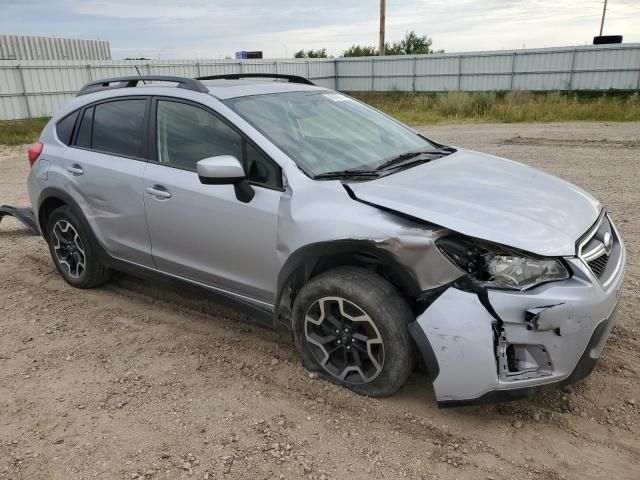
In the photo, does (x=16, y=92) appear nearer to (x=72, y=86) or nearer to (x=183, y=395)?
(x=72, y=86)

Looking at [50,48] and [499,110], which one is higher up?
[50,48]

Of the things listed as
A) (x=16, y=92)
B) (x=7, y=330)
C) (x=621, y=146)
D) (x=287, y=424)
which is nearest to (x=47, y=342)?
(x=7, y=330)

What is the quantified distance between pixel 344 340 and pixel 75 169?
2748mm

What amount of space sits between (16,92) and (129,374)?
2078 centimetres

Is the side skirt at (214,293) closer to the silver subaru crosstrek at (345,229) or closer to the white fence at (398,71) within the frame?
the silver subaru crosstrek at (345,229)

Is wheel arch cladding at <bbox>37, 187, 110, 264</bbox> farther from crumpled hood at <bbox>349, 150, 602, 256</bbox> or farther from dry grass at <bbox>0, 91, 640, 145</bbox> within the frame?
dry grass at <bbox>0, 91, 640, 145</bbox>

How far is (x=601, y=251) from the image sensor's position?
2.87 meters

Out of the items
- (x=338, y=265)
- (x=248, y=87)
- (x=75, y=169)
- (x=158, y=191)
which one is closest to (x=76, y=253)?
(x=75, y=169)

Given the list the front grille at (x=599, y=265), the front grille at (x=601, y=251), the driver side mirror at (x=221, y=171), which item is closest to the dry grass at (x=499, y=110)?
the front grille at (x=601, y=251)

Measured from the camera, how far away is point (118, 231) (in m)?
4.12

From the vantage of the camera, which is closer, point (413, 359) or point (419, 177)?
point (413, 359)

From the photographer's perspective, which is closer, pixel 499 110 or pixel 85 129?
pixel 85 129

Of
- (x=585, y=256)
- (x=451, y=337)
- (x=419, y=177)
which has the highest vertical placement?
(x=419, y=177)

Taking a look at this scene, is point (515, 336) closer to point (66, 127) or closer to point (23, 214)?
point (66, 127)
